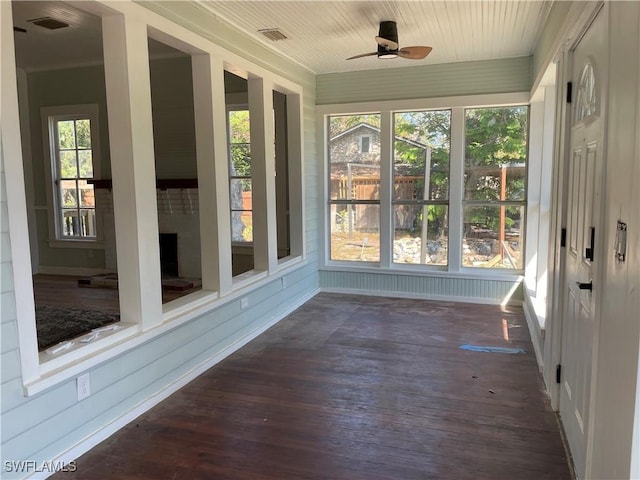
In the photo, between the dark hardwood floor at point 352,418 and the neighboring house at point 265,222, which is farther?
the dark hardwood floor at point 352,418

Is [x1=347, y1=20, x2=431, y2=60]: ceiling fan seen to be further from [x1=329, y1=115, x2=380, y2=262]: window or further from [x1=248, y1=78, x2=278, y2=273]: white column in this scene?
[x1=329, y1=115, x2=380, y2=262]: window

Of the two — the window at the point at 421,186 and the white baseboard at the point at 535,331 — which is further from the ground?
the window at the point at 421,186

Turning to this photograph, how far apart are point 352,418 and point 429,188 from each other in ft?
11.6

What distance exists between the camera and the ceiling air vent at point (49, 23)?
4281 mm

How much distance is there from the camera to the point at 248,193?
20.6 ft

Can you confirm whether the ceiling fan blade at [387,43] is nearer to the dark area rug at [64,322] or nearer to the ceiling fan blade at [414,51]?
the ceiling fan blade at [414,51]

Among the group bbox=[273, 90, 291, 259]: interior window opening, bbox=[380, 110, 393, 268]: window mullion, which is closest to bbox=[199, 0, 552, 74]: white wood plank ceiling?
bbox=[273, 90, 291, 259]: interior window opening

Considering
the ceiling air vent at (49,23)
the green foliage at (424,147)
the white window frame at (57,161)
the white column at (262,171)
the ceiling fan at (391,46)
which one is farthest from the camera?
the white window frame at (57,161)

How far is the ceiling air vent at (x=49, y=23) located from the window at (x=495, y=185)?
438 centimetres

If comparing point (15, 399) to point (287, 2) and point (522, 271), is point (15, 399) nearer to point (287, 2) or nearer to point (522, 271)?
point (287, 2)

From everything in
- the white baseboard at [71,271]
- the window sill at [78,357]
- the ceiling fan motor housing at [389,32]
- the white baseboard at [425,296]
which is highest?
the ceiling fan motor housing at [389,32]

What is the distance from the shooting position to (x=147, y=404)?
306cm

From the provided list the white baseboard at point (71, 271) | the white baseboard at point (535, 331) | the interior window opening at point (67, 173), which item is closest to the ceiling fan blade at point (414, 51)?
the white baseboard at point (535, 331)

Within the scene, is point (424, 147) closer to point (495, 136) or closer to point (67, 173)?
point (495, 136)
